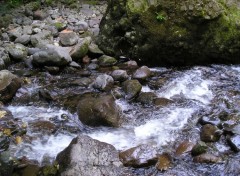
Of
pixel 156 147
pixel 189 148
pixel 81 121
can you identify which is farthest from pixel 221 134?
pixel 81 121

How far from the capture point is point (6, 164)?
4492 mm

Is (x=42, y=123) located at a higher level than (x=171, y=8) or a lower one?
lower

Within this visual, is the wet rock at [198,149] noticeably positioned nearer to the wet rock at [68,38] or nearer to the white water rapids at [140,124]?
the white water rapids at [140,124]

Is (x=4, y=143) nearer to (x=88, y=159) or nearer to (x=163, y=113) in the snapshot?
(x=88, y=159)

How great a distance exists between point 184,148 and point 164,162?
0.43 metres

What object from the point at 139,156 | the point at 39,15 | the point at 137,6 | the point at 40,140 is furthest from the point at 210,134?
the point at 39,15

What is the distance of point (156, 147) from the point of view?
5.14 metres

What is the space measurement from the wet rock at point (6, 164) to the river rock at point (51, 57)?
2.92 m

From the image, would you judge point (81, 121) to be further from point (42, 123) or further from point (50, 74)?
point (50, 74)

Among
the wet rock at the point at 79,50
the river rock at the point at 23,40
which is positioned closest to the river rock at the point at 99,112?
the wet rock at the point at 79,50

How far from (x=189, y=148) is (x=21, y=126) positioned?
2618 millimetres

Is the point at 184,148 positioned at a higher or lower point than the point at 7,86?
higher

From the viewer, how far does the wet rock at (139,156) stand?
471cm

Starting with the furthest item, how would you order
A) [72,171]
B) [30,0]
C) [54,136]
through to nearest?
[30,0] < [54,136] < [72,171]
